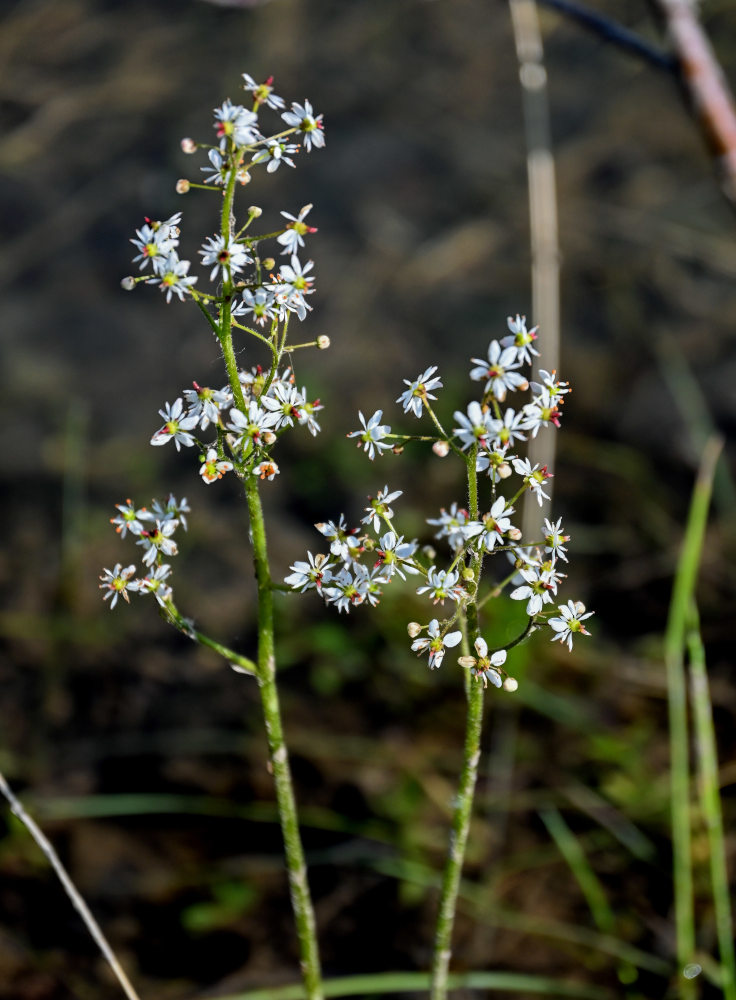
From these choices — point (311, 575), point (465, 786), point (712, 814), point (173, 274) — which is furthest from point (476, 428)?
point (712, 814)

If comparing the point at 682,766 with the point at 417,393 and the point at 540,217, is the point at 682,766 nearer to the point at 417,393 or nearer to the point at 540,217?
the point at 417,393

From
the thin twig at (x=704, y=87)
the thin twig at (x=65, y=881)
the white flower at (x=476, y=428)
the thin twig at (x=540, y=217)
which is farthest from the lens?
the thin twig at (x=540, y=217)

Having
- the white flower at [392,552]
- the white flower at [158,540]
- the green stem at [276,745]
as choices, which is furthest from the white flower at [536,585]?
the white flower at [158,540]

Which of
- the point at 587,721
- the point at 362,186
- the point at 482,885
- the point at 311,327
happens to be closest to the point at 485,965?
the point at 482,885

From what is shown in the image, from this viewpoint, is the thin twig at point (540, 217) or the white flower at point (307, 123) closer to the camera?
the white flower at point (307, 123)

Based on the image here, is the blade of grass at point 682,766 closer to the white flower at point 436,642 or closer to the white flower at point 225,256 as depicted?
the white flower at point 436,642
